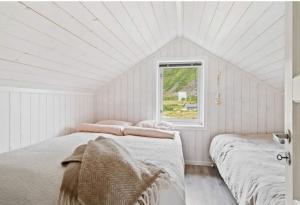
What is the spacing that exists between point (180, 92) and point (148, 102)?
22.7 inches

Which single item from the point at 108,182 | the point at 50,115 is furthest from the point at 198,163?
the point at 108,182

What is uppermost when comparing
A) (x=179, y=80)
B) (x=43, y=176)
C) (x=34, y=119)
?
(x=179, y=80)

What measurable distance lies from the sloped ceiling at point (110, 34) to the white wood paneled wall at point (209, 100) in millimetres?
353

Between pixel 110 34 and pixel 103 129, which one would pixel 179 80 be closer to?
pixel 103 129

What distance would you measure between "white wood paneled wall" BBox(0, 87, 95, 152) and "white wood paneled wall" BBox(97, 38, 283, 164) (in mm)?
703

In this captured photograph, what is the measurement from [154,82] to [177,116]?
703 mm

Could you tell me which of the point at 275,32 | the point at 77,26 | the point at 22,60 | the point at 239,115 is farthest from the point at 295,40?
the point at 239,115

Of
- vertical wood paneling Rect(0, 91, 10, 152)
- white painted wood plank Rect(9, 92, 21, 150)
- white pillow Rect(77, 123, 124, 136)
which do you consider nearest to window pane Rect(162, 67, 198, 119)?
white pillow Rect(77, 123, 124, 136)

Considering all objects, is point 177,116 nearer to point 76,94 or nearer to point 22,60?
point 76,94

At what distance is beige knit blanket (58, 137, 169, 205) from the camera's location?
948 mm

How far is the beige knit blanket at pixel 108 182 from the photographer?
0.95 metres

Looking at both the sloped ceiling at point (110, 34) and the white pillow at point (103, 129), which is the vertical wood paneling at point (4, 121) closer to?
the sloped ceiling at point (110, 34)

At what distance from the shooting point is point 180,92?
3.48 m

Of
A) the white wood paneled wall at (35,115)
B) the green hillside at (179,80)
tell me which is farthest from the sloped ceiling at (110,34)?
the green hillside at (179,80)
